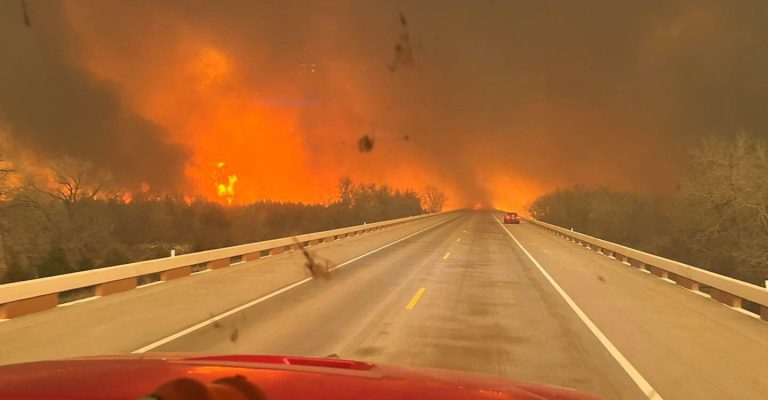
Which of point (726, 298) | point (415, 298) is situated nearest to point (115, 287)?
point (415, 298)

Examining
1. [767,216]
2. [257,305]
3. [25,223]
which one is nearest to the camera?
[257,305]

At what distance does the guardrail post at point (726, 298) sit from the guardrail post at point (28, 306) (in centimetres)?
1405

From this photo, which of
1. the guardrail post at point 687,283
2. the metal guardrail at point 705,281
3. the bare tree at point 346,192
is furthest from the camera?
the bare tree at point 346,192

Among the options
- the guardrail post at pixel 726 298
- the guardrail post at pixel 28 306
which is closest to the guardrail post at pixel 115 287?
the guardrail post at pixel 28 306

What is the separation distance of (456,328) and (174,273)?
32.4ft

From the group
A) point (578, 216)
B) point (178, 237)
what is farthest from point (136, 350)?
point (578, 216)

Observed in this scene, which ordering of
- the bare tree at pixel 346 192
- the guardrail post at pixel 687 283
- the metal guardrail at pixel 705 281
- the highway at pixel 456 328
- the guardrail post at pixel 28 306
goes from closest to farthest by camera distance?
the highway at pixel 456 328 < the guardrail post at pixel 28 306 < the metal guardrail at pixel 705 281 < the guardrail post at pixel 687 283 < the bare tree at pixel 346 192

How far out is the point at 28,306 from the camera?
10.4m

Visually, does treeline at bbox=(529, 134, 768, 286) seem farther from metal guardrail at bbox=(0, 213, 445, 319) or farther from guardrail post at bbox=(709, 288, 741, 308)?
metal guardrail at bbox=(0, 213, 445, 319)

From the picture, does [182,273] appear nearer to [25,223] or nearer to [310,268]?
[310,268]

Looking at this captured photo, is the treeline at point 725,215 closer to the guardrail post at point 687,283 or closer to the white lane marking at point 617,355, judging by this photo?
the guardrail post at point 687,283

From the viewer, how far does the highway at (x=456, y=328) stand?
6805 mm

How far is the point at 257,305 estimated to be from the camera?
37.7ft

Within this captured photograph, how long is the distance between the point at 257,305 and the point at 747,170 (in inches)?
1090
